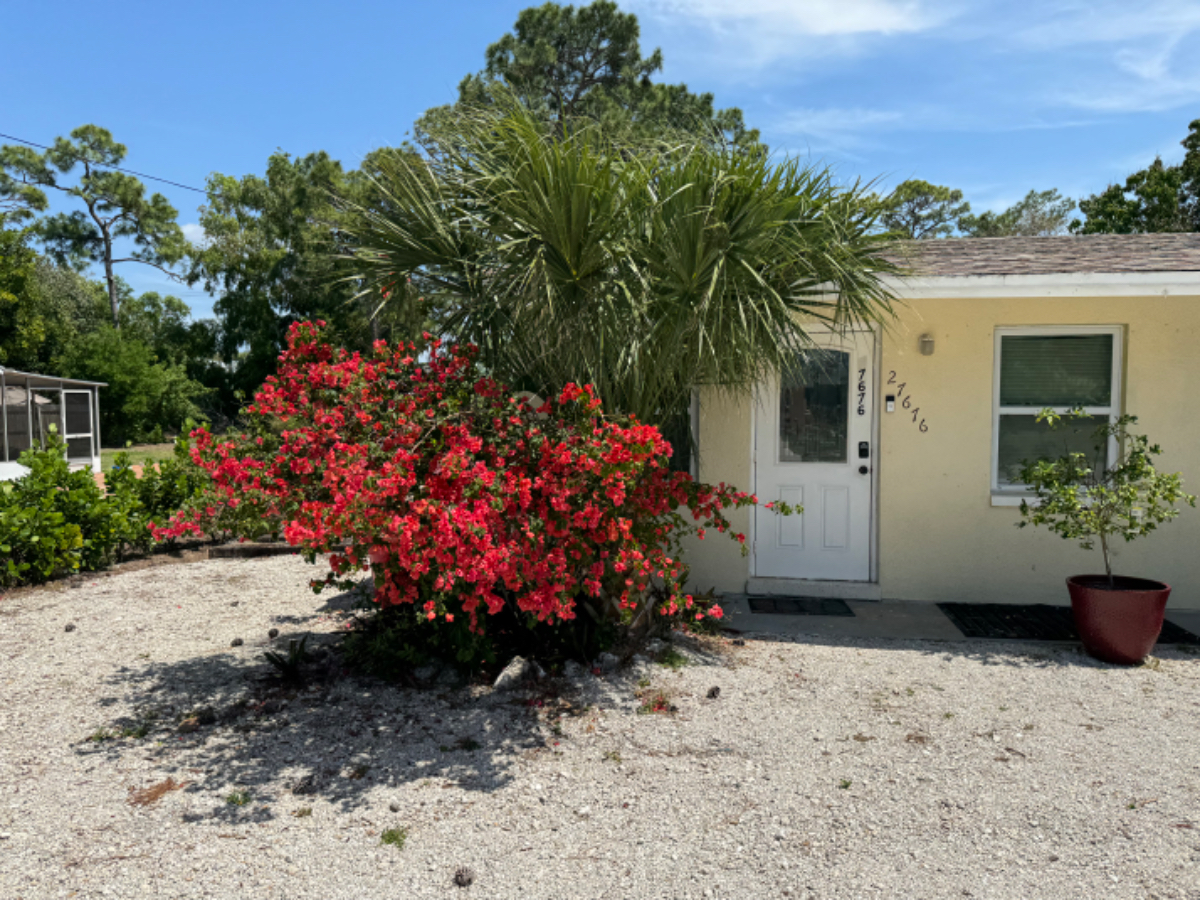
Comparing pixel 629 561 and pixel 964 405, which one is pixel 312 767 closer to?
pixel 629 561

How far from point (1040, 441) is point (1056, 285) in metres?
1.41

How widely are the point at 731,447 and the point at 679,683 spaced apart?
242 centimetres

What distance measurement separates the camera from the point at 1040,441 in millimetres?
6371

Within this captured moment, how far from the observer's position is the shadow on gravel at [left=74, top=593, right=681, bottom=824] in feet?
11.3

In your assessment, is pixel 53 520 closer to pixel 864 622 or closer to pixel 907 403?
pixel 864 622

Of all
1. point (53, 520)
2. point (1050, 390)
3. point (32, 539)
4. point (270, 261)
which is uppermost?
point (270, 261)

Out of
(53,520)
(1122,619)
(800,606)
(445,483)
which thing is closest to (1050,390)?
(1122,619)

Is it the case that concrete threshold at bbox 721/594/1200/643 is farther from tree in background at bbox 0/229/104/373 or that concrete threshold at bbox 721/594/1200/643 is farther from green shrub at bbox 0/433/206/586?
tree in background at bbox 0/229/104/373

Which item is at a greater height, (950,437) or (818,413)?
(818,413)

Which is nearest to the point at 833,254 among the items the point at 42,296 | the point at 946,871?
the point at 946,871

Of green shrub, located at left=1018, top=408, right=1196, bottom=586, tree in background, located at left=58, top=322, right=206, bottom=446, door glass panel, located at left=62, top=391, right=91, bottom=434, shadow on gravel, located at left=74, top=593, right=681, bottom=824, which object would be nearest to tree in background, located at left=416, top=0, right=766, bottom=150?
door glass panel, located at left=62, top=391, right=91, bottom=434

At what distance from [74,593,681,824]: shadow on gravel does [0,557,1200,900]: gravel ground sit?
14 mm

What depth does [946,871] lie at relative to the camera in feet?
9.20

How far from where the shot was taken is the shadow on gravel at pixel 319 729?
11.3 feet
